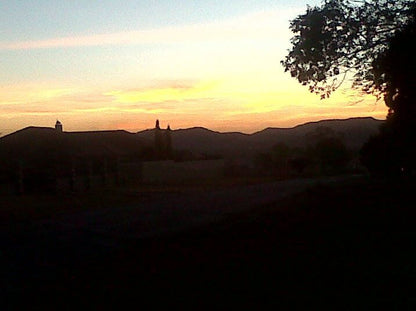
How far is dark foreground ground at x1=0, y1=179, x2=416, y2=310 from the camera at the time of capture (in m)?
12.1

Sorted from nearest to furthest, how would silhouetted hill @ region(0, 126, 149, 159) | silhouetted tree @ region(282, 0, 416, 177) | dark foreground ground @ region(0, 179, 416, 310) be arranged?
dark foreground ground @ region(0, 179, 416, 310) → silhouetted tree @ region(282, 0, 416, 177) → silhouetted hill @ region(0, 126, 149, 159)

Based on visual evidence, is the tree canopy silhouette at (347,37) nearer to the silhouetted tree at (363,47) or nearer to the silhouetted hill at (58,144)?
the silhouetted tree at (363,47)

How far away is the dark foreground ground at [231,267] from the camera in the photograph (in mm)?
12133

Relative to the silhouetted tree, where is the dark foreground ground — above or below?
below

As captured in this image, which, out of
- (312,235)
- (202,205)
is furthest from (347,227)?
(202,205)

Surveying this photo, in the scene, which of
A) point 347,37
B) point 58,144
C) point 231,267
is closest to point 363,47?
point 347,37

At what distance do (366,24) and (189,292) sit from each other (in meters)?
14.6

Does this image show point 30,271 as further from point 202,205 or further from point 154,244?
point 202,205

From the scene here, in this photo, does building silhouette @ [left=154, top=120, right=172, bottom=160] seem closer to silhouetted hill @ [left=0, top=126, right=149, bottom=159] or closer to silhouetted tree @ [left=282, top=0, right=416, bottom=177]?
silhouetted hill @ [left=0, top=126, right=149, bottom=159]

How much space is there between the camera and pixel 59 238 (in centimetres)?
2297

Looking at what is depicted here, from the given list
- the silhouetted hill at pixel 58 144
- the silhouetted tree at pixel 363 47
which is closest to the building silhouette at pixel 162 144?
the silhouetted hill at pixel 58 144

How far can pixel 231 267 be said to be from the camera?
1533 centimetres

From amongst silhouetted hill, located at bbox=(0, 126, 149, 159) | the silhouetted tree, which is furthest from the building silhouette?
the silhouetted tree

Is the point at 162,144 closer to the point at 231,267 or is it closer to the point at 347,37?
the point at 347,37
